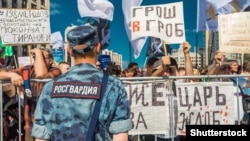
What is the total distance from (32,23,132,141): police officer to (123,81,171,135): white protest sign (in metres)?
3.08

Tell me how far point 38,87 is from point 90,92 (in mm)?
3223

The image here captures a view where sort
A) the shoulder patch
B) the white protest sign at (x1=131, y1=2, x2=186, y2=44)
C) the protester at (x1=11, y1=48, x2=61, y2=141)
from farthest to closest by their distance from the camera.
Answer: the white protest sign at (x1=131, y1=2, x2=186, y2=44), the protester at (x1=11, y1=48, x2=61, y2=141), the shoulder patch

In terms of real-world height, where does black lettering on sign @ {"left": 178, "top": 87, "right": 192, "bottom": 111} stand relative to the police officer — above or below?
below

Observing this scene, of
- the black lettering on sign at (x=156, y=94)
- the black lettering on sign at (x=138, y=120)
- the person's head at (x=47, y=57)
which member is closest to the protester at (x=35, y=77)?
the person's head at (x=47, y=57)

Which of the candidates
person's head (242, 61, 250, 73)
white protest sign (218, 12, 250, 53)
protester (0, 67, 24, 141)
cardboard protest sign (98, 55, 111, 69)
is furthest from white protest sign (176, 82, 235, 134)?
protester (0, 67, 24, 141)

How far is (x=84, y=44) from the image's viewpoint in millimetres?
2990

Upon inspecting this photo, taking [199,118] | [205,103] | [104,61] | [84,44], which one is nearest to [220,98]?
[205,103]

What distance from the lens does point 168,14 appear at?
8.17 metres

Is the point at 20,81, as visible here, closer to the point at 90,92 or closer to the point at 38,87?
the point at 38,87

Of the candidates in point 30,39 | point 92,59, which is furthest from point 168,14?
point 92,59

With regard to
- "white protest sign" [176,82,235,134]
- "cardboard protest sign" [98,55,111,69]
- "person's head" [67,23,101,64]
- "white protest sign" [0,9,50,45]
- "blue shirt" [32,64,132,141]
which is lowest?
"white protest sign" [176,82,235,134]

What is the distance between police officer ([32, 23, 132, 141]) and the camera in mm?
2867

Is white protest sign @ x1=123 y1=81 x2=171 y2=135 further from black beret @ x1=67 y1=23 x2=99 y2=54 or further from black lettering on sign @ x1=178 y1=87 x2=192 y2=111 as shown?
black beret @ x1=67 y1=23 x2=99 y2=54

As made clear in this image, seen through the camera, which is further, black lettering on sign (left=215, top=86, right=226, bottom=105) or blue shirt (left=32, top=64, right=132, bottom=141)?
black lettering on sign (left=215, top=86, right=226, bottom=105)
